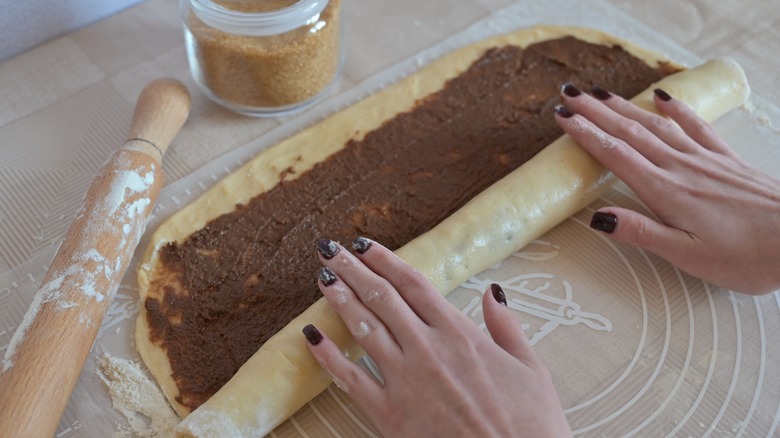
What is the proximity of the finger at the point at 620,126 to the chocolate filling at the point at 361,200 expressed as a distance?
0.13 m

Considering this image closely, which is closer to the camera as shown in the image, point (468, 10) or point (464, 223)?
point (464, 223)

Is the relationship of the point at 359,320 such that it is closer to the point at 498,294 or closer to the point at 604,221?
the point at 498,294

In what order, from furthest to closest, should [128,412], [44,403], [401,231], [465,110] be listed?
[465,110] → [401,231] → [128,412] → [44,403]

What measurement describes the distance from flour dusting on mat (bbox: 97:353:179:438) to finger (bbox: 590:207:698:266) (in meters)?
0.96

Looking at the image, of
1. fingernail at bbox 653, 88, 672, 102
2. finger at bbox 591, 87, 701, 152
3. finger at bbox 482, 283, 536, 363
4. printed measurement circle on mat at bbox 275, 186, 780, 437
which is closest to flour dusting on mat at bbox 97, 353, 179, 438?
printed measurement circle on mat at bbox 275, 186, 780, 437

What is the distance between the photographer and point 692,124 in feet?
5.32

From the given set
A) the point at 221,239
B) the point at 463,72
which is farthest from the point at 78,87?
the point at 463,72

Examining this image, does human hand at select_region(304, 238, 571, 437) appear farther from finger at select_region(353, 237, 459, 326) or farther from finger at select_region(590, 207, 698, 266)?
finger at select_region(590, 207, 698, 266)

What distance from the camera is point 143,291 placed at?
1462mm

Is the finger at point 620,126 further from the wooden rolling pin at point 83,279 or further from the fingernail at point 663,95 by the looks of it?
the wooden rolling pin at point 83,279

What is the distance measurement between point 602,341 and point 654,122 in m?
0.53

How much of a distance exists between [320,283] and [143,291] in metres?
0.42

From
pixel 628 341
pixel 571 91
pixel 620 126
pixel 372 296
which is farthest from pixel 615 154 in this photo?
pixel 372 296

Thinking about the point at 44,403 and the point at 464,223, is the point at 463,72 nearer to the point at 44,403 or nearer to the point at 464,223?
the point at 464,223
